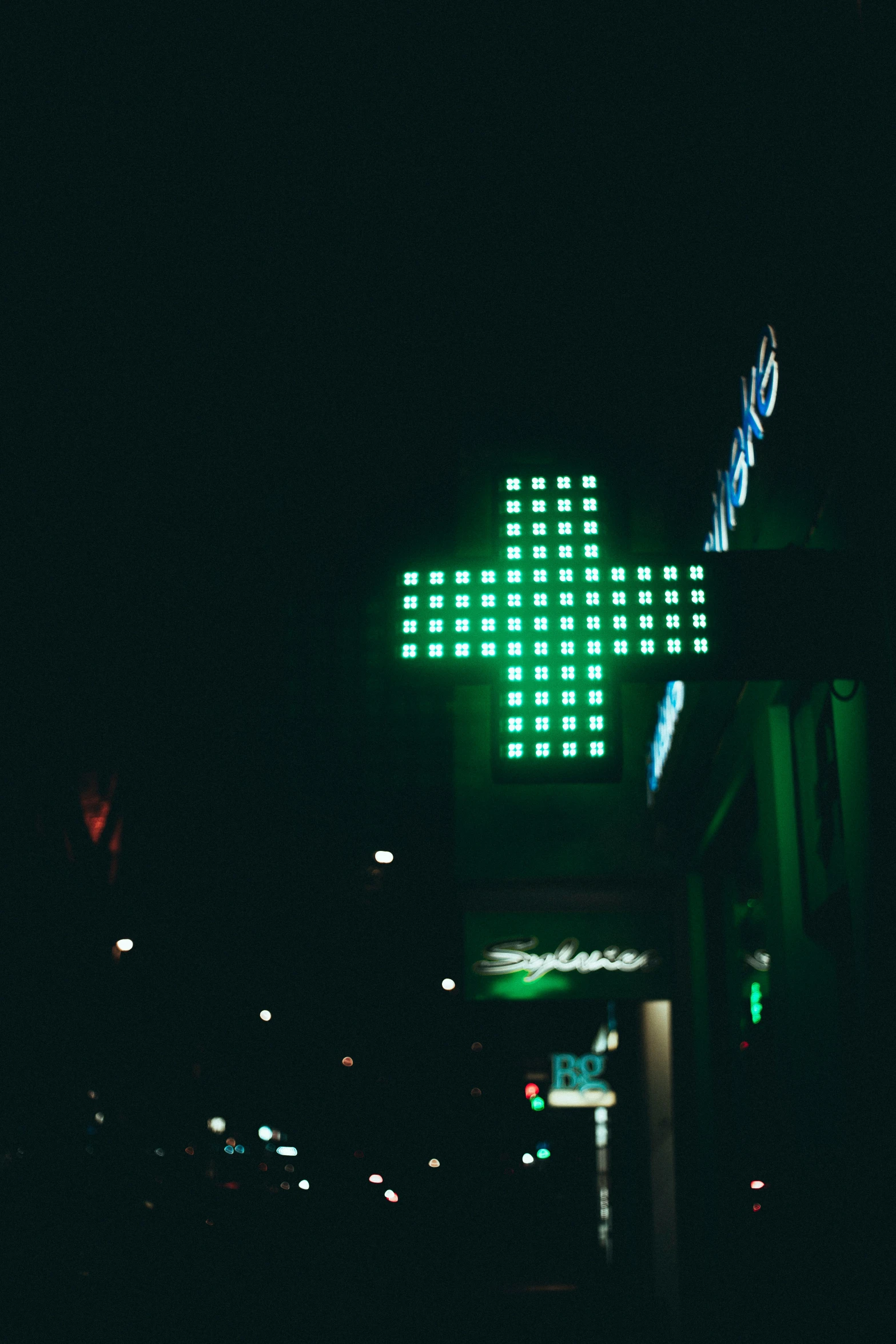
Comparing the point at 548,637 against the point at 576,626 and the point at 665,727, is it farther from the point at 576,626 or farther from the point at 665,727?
the point at 665,727

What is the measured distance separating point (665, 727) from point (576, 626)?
450cm

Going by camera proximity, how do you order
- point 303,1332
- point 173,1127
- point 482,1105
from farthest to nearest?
point 482,1105
point 173,1127
point 303,1332

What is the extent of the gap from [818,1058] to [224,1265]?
1303 cm

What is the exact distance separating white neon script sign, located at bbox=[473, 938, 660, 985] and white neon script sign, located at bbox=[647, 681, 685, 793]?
68.0 inches

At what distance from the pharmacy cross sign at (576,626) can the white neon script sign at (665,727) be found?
10.1 feet

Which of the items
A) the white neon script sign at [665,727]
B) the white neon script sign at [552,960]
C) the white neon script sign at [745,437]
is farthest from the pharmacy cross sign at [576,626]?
the white neon script sign at [552,960]

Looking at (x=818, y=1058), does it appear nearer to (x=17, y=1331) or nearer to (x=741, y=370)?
(x=741, y=370)

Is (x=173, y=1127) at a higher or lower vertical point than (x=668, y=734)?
lower

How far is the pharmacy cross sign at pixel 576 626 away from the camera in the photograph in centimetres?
462

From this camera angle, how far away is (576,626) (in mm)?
4875

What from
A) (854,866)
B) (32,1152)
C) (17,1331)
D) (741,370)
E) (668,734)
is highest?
(741,370)

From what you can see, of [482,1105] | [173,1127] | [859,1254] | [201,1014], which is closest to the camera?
[859,1254]

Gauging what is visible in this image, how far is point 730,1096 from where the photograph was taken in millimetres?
8953

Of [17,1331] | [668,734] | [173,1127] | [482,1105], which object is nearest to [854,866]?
[668,734]
